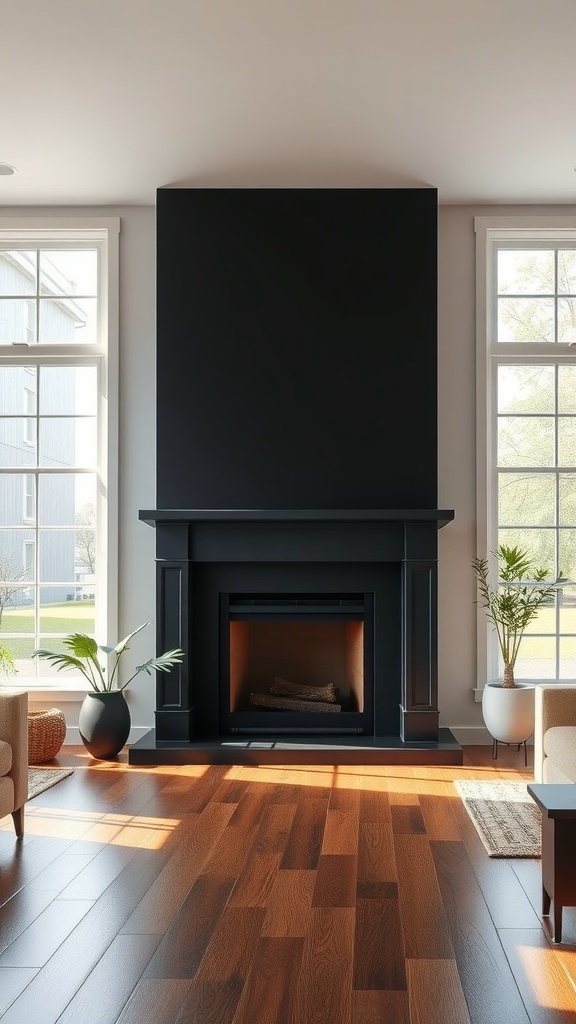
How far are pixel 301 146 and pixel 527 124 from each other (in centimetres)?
119

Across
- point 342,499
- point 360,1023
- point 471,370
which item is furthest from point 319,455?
point 360,1023

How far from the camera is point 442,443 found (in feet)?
19.7

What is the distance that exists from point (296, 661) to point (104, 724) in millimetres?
1306

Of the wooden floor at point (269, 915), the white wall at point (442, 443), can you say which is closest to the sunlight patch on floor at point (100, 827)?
the wooden floor at point (269, 915)

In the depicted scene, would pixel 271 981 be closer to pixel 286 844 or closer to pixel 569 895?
pixel 569 895

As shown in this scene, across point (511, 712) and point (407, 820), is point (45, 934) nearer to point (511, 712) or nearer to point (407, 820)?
point (407, 820)

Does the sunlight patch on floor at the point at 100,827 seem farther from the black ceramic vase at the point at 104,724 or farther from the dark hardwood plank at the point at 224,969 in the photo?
the black ceramic vase at the point at 104,724

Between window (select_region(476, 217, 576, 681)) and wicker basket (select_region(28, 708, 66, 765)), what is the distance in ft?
8.65

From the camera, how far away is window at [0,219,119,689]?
6.07 m

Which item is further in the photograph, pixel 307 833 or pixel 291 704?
pixel 291 704

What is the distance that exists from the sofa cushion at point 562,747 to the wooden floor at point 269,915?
15.7 inches

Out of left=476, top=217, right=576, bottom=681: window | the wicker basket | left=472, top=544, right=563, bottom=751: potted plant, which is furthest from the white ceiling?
the wicker basket

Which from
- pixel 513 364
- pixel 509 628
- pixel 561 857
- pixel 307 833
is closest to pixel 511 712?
pixel 509 628

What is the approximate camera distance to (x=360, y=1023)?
7.71 feet
